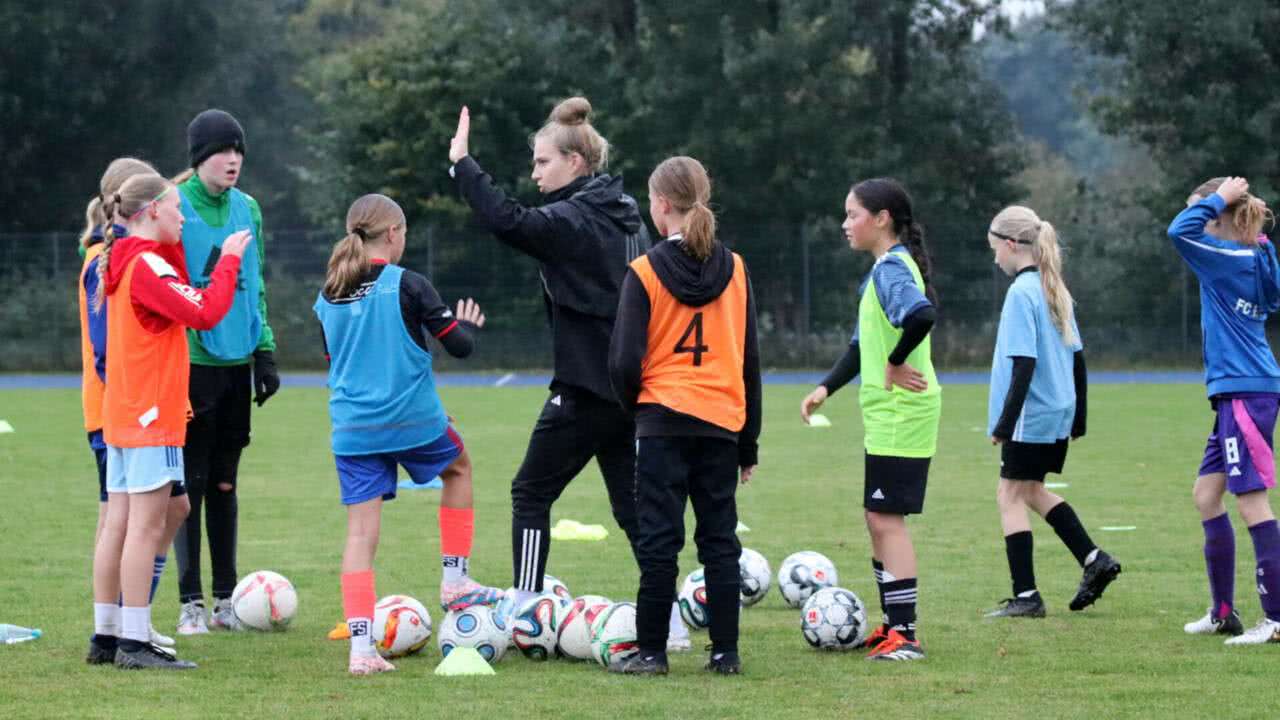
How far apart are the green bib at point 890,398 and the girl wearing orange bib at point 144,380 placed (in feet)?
8.34

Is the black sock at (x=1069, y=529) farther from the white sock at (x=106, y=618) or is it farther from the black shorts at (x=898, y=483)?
the white sock at (x=106, y=618)

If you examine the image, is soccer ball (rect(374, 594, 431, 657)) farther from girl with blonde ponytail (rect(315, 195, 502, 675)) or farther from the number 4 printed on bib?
the number 4 printed on bib

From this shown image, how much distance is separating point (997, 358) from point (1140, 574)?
1.88 meters

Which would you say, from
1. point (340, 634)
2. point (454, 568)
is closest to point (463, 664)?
point (454, 568)

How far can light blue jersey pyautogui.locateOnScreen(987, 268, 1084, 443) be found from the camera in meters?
7.79

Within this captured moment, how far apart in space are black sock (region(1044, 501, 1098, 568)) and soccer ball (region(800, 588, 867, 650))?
4.88ft

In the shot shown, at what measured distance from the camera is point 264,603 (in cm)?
744

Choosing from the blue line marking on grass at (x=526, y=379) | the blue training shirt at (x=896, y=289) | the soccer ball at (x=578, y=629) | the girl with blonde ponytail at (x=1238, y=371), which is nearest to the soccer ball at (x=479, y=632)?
the soccer ball at (x=578, y=629)

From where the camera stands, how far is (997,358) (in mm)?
7859

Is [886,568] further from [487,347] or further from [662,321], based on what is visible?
[487,347]

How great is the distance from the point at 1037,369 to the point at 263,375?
11.8 ft

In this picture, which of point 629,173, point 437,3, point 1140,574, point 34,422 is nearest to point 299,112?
point 437,3

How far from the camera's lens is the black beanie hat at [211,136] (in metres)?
7.22

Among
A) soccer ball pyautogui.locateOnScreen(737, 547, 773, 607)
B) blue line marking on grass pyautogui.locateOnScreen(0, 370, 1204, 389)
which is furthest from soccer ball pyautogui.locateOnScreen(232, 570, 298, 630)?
blue line marking on grass pyautogui.locateOnScreen(0, 370, 1204, 389)
